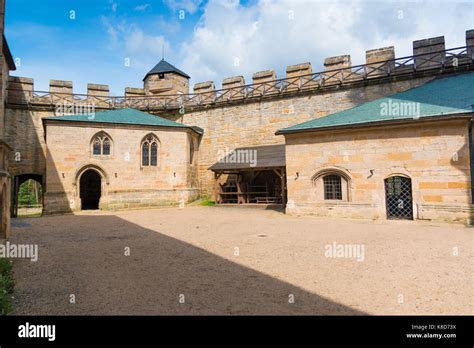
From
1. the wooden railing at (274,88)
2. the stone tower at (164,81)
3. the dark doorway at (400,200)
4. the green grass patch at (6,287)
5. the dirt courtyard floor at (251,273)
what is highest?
the stone tower at (164,81)

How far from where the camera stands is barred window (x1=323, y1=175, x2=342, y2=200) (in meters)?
13.5

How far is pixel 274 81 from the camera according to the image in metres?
21.0

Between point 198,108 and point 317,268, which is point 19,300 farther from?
point 198,108

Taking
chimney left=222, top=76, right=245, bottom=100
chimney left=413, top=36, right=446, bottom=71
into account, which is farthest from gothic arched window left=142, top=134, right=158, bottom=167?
chimney left=413, top=36, right=446, bottom=71

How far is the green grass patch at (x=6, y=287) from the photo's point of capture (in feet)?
12.3

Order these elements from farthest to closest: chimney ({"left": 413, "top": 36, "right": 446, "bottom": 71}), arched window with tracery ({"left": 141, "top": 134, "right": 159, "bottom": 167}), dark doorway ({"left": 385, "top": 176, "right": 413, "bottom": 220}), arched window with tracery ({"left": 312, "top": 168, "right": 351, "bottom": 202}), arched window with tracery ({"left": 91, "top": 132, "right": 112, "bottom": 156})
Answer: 1. arched window with tracery ({"left": 141, "top": 134, "right": 159, "bottom": 167})
2. arched window with tracery ({"left": 91, "top": 132, "right": 112, "bottom": 156})
3. chimney ({"left": 413, "top": 36, "right": 446, "bottom": 71})
4. arched window with tracery ({"left": 312, "top": 168, "right": 351, "bottom": 202})
5. dark doorway ({"left": 385, "top": 176, "right": 413, "bottom": 220})

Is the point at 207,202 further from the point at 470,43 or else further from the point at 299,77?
the point at 470,43

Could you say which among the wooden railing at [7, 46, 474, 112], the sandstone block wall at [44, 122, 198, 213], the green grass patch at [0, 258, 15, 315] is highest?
the wooden railing at [7, 46, 474, 112]

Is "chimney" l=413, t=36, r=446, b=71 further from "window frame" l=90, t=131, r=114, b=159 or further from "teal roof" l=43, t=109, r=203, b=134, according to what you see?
"window frame" l=90, t=131, r=114, b=159

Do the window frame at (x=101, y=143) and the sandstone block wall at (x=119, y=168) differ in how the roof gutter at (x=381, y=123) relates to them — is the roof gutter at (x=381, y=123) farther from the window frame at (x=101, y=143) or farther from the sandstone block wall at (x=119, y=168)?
the window frame at (x=101, y=143)

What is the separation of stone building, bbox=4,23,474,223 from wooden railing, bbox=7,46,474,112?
9 cm

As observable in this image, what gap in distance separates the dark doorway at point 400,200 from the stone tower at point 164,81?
2271 cm

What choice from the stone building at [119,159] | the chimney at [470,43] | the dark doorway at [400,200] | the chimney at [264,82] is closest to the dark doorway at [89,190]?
the stone building at [119,159]
